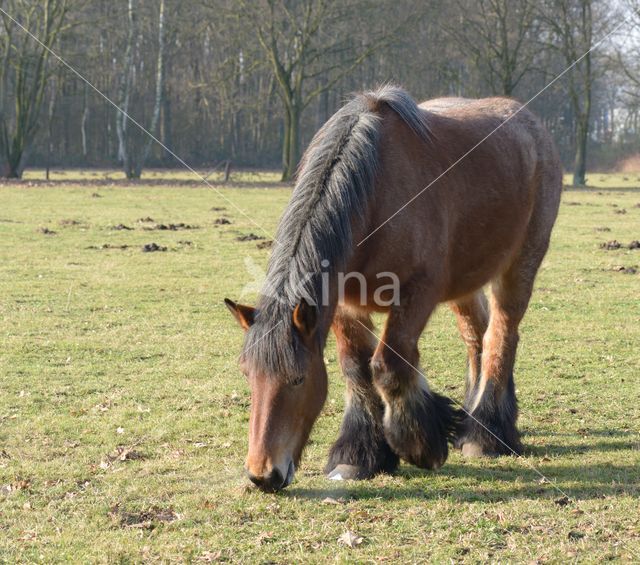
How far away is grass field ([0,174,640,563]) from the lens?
3861 millimetres

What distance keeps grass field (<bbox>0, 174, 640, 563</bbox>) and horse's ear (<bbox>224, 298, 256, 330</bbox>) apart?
978 millimetres

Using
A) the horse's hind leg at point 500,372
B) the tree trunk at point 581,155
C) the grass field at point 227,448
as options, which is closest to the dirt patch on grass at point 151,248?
the grass field at point 227,448

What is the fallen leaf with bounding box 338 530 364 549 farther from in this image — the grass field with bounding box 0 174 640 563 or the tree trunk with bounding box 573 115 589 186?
the tree trunk with bounding box 573 115 589 186

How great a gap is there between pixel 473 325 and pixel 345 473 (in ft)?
6.10

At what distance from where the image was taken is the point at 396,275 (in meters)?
4.55

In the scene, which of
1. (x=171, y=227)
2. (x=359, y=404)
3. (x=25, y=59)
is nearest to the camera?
(x=359, y=404)

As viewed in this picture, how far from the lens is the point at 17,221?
1761cm

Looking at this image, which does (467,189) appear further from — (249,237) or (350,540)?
(249,237)

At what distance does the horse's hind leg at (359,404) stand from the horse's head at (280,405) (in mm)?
869

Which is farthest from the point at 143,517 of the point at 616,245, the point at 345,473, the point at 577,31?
the point at 577,31

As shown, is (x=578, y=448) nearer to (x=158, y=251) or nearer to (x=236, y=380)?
(x=236, y=380)

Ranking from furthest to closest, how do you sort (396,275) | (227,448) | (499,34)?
(499,34), (227,448), (396,275)

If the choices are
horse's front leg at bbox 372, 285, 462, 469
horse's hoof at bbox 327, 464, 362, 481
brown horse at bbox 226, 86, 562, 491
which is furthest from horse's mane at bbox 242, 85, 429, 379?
horse's hoof at bbox 327, 464, 362, 481

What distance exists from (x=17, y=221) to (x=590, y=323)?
1294 centimetres
